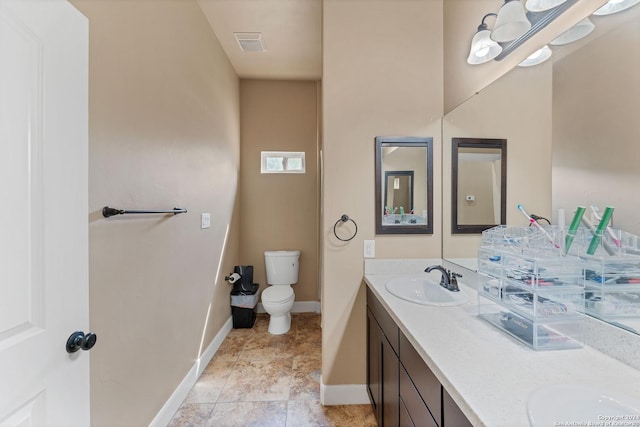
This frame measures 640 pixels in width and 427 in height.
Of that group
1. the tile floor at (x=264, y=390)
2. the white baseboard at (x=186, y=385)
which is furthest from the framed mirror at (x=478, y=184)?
the white baseboard at (x=186, y=385)

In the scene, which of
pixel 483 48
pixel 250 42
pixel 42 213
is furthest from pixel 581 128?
pixel 250 42

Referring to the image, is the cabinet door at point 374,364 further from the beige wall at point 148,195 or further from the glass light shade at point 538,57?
the glass light shade at point 538,57

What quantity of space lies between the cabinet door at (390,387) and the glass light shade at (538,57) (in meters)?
1.42

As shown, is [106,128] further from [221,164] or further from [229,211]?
[229,211]

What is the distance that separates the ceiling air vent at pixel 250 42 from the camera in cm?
240

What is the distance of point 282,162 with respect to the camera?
3273 mm

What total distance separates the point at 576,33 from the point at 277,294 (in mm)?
2661

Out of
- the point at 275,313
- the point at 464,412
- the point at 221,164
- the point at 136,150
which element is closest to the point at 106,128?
the point at 136,150

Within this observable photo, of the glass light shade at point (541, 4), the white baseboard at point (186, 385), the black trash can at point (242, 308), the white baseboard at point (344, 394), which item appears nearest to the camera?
the glass light shade at point (541, 4)

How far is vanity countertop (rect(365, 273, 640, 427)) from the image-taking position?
615 millimetres

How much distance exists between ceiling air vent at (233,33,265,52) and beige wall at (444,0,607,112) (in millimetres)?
1586

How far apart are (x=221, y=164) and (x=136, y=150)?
1.21m

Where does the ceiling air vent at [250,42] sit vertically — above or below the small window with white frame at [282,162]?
above

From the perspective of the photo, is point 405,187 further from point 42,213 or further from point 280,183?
point 280,183
